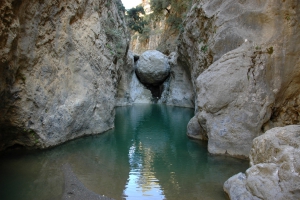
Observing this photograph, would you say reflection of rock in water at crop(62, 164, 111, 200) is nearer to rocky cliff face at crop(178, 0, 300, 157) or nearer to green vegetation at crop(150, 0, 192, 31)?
rocky cliff face at crop(178, 0, 300, 157)

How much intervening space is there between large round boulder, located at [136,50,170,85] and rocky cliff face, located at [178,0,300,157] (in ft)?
69.7

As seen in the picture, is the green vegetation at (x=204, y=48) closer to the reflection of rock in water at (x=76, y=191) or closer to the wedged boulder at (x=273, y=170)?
the wedged boulder at (x=273, y=170)

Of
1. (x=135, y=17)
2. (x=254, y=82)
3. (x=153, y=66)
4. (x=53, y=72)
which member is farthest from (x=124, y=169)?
(x=135, y=17)

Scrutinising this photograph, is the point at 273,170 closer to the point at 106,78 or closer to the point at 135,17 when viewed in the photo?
the point at 106,78

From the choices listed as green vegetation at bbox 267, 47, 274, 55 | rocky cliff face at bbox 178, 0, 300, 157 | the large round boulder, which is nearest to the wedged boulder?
rocky cliff face at bbox 178, 0, 300, 157

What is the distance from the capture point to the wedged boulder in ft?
15.4

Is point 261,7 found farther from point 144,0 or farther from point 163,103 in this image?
point 144,0

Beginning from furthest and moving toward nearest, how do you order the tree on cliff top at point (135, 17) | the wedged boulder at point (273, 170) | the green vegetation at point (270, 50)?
the tree on cliff top at point (135, 17)
the green vegetation at point (270, 50)
the wedged boulder at point (273, 170)

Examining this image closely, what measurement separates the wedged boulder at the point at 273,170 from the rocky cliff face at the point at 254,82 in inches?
149

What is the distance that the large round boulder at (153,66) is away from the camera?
106 feet

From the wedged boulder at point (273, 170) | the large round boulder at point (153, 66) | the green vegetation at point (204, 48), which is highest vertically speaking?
the large round boulder at point (153, 66)

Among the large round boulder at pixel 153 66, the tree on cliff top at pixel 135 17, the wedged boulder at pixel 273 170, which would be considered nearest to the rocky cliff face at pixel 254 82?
the wedged boulder at pixel 273 170

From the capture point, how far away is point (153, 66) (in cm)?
3228

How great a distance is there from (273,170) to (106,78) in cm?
1063
